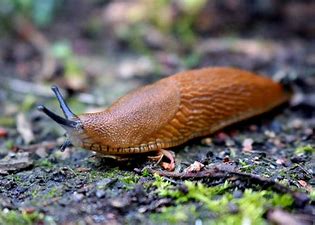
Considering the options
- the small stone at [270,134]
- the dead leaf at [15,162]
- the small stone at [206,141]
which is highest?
the dead leaf at [15,162]

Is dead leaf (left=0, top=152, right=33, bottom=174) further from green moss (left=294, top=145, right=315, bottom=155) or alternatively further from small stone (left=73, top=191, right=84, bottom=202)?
green moss (left=294, top=145, right=315, bottom=155)

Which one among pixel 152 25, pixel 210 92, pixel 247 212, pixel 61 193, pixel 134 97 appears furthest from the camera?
pixel 152 25

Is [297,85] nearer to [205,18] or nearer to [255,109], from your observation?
[255,109]

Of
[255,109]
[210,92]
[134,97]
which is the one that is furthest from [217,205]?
[255,109]

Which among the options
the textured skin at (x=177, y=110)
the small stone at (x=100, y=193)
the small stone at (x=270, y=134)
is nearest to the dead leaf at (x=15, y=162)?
the textured skin at (x=177, y=110)

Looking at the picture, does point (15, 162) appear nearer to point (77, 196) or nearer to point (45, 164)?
point (45, 164)

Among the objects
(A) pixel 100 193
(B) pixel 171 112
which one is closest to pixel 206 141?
(B) pixel 171 112

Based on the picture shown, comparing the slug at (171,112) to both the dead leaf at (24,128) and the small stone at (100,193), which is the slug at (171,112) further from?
the dead leaf at (24,128)
